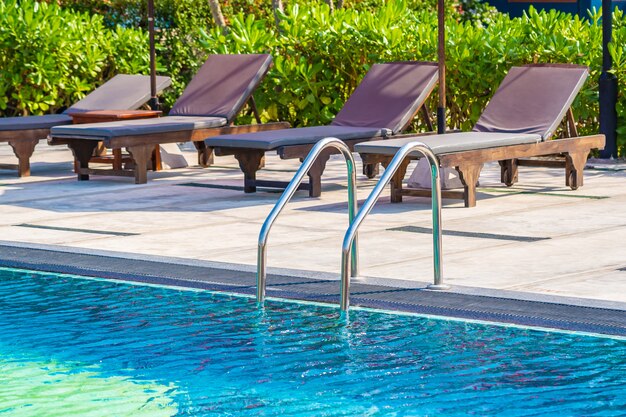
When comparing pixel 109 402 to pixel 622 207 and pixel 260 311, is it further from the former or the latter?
pixel 622 207

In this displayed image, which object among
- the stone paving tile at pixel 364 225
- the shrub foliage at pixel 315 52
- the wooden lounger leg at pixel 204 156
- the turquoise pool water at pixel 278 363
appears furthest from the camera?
the wooden lounger leg at pixel 204 156

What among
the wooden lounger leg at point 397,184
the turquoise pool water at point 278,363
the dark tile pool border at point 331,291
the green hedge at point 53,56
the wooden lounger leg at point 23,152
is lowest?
the turquoise pool water at point 278,363

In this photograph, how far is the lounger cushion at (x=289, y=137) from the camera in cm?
1233

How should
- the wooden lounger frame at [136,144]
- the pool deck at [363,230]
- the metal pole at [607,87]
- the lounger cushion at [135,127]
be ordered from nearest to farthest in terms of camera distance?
the pool deck at [363,230] < the lounger cushion at [135,127] < the wooden lounger frame at [136,144] < the metal pole at [607,87]

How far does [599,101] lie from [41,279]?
806 centimetres

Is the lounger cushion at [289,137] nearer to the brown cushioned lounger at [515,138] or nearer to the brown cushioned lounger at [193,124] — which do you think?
the brown cushioned lounger at [515,138]

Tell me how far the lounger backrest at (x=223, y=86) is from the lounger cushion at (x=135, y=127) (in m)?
0.27

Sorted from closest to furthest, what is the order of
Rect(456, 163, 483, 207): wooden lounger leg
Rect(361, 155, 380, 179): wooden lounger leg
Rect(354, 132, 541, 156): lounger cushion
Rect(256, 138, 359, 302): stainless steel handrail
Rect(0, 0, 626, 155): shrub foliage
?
Rect(256, 138, 359, 302): stainless steel handrail < Rect(354, 132, 541, 156): lounger cushion < Rect(456, 163, 483, 207): wooden lounger leg < Rect(361, 155, 380, 179): wooden lounger leg < Rect(0, 0, 626, 155): shrub foliage

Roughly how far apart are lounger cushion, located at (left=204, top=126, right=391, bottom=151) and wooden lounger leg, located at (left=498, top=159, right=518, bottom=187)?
123 cm

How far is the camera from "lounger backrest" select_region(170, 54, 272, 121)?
15039 millimetres

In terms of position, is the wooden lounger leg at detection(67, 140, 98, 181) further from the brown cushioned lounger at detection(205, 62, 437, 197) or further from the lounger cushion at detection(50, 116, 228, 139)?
the brown cushioned lounger at detection(205, 62, 437, 197)

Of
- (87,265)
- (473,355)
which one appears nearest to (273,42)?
(87,265)

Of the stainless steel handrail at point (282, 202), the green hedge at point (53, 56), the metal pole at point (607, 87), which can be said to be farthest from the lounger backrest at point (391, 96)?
the green hedge at point (53, 56)

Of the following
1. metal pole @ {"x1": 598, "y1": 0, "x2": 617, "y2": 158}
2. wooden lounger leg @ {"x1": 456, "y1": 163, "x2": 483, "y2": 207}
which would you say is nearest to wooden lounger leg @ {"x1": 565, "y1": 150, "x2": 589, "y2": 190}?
wooden lounger leg @ {"x1": 456, "y1": 163, "x2": 483, "y2": 207}
